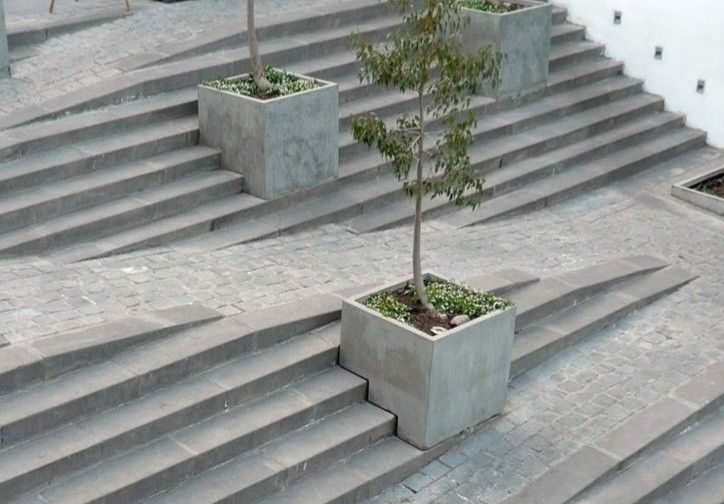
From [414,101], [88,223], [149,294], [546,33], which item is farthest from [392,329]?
[546,33]

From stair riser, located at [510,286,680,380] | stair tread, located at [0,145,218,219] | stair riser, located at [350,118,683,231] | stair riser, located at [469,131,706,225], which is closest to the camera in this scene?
stair riser, located at [510,286,680,380]

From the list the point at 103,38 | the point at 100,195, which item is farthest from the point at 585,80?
the point at 100,195

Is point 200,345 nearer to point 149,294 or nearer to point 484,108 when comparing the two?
point 149,294

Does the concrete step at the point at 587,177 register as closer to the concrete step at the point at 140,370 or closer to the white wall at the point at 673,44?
the white wall at the point at 673,44

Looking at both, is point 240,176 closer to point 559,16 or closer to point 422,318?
point 422,318

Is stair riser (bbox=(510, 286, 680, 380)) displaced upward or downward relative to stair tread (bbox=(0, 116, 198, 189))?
downward

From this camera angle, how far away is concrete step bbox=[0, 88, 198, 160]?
415 inches

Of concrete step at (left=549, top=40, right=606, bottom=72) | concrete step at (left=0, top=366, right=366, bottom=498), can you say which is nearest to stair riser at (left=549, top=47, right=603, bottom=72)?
concrete step at (left=549, top=40, right=606, bottom=72)

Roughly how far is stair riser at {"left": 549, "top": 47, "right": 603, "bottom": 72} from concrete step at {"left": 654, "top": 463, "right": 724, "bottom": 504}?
662cm

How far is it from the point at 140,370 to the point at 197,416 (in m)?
0.46

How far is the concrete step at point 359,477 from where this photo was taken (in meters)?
8.06

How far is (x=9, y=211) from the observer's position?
9.88 m

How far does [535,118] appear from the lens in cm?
1366

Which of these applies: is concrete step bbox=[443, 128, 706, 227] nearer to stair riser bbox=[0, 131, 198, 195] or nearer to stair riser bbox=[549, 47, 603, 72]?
stair riser bbox=[549, 47, 603, 72]
